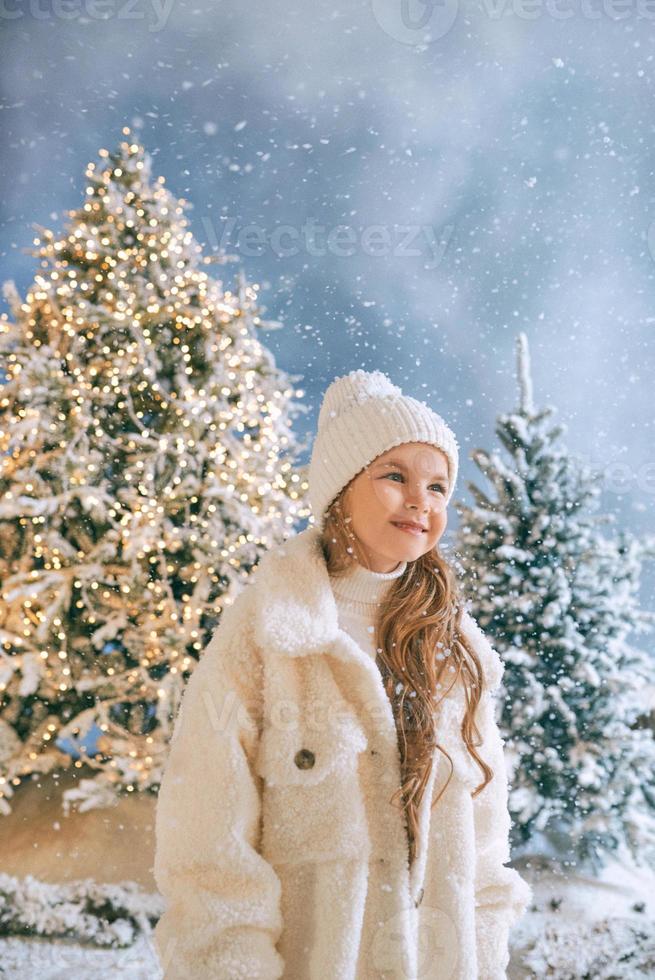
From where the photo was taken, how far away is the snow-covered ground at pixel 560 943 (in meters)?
2.87

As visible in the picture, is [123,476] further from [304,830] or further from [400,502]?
[304,830]

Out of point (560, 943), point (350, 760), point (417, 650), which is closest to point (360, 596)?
point (417, 650)

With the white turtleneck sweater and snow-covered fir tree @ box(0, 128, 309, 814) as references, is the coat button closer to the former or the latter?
the white turtleneck sweater

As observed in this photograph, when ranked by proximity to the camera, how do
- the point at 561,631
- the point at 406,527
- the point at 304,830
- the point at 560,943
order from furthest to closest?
the point at 561,631 → the point at 560,943 → the point at 406,527 → the point at 304,830

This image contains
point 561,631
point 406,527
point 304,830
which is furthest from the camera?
point 561,631

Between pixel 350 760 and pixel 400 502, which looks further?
pixel 400 502

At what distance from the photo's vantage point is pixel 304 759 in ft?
3.24

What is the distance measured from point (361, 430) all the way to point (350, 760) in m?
0.51

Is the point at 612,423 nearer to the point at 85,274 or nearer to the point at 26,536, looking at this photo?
the point at 85,274

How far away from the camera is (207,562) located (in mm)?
3252

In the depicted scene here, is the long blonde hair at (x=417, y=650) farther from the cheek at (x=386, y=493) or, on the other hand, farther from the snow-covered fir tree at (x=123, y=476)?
the snow-covered fir tree at (x=123, y=476)

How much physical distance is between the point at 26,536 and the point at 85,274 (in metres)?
1.33

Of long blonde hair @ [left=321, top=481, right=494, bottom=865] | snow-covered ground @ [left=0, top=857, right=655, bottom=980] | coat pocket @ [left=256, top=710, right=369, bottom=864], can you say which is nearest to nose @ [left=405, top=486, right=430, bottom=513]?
long blonde hair @ [left=321, top=481, right=494, bottom=865]

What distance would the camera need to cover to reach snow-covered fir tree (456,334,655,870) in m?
3.27
